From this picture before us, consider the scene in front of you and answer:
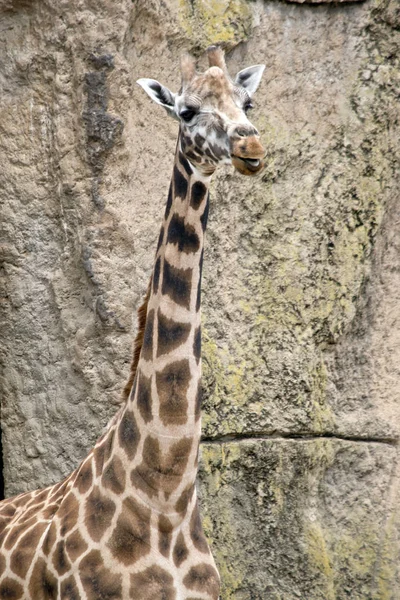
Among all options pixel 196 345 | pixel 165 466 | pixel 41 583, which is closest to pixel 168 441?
pixel 165 466

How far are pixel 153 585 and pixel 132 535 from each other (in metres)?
0.16

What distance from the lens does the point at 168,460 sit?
2930 mm

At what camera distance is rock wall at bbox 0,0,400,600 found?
4.12 meters

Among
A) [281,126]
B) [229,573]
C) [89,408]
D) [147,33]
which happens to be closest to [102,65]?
[147,33]

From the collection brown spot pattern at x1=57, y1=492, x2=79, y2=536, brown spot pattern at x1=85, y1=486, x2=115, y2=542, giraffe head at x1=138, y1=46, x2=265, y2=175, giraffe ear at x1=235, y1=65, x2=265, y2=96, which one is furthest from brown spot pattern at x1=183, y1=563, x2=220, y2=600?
giraffe ear at x1=235, y1=65, x2=265, y2=96

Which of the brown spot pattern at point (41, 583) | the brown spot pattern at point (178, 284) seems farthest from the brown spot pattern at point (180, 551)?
the brown spot pattern at point (178, 284)

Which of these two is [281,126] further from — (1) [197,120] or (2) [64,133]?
(1) [197,120]

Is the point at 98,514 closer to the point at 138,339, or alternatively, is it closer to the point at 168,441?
the point at 168,441

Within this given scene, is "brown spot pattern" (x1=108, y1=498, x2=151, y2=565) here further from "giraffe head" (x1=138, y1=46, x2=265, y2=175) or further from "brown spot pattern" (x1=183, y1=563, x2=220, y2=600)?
"giraffe head" (x1=138, y1=46, x2=265, y2=175)

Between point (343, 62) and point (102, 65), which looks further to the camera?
point (343, 62)

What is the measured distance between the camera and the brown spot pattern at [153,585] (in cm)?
288

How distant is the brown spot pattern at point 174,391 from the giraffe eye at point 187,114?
72cm

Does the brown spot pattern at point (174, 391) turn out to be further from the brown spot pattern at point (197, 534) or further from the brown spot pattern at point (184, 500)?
the brown spot pattern at point (197, 534)

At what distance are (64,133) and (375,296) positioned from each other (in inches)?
61.9
